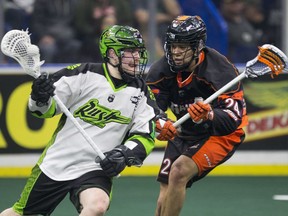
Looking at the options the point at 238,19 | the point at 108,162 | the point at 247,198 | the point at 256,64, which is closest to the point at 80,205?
the point at 108,162

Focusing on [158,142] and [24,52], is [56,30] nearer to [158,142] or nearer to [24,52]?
[158,142]

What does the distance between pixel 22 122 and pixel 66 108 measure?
386 cm

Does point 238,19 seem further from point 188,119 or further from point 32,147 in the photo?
point 188,119

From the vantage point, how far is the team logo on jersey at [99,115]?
527 cm

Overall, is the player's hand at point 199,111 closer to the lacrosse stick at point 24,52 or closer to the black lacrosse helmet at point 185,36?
the black lacrosse helmet at point 185,36

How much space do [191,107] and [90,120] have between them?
30.7 inches

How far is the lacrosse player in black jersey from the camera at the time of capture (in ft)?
19.4

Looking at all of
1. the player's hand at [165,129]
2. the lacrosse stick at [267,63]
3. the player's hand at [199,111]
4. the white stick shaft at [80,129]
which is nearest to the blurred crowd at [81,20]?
the lacrosse stick at [267,63]

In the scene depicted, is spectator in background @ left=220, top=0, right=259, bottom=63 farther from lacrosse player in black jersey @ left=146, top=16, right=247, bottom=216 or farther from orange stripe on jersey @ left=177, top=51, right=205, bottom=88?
orange stripe on jersey @ left=177, top=51, right=205, bottom=88

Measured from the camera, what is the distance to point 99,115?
5270 mm

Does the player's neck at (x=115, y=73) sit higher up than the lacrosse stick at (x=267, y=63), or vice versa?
the player's neck at (x=115, y=73)

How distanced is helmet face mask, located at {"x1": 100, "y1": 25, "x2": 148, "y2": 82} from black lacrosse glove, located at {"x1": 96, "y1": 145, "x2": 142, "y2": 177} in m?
0.40

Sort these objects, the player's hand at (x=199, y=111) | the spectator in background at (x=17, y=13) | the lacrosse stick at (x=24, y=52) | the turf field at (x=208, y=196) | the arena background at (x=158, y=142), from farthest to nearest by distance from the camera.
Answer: the spectator in background at (x=17, y=13)
the arena background at (x=158, y=142)
the turf field at (x=208, y=196)
the player's hand at (x=199, y=111)
the lacrosse stick at (x=24, y=52)

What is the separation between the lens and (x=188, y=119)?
6184mm
